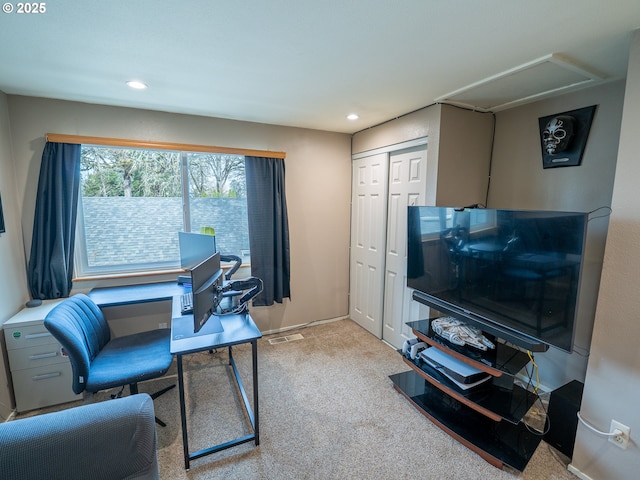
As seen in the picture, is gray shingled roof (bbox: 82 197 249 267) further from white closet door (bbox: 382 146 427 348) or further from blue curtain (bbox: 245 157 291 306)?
white closet door (bbox: 382 146 427 348)

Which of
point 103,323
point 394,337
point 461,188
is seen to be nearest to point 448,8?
point 461,188

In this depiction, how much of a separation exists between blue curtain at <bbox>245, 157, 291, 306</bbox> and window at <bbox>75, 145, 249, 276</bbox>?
0.20m

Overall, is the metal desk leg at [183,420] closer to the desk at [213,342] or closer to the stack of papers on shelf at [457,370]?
the desk at [213,342]

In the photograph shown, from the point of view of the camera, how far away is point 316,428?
6.63 ft

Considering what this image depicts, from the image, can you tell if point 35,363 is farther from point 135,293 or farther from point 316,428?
point 316,428

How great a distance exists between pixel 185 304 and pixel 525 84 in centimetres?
295

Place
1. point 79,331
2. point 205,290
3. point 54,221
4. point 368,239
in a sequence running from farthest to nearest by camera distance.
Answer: point 368,239
point 54,221
point 79,331
point 205,290

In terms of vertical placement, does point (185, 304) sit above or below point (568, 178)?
below

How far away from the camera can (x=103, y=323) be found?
2281 millimetres

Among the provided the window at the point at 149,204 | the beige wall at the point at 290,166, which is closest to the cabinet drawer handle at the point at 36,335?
the beige wall at the point at 290,166

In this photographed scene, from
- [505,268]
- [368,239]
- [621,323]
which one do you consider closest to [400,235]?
[368,239]

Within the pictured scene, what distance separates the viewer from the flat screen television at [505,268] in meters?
1.50

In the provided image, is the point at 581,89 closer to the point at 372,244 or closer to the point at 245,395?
the point at 372,244

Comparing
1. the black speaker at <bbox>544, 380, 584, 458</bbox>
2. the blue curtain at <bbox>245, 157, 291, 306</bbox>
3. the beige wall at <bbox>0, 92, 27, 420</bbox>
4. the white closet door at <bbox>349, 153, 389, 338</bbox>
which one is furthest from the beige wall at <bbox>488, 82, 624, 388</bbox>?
the beige wall at <bbox>0, 92, 27, 420</bbox>
